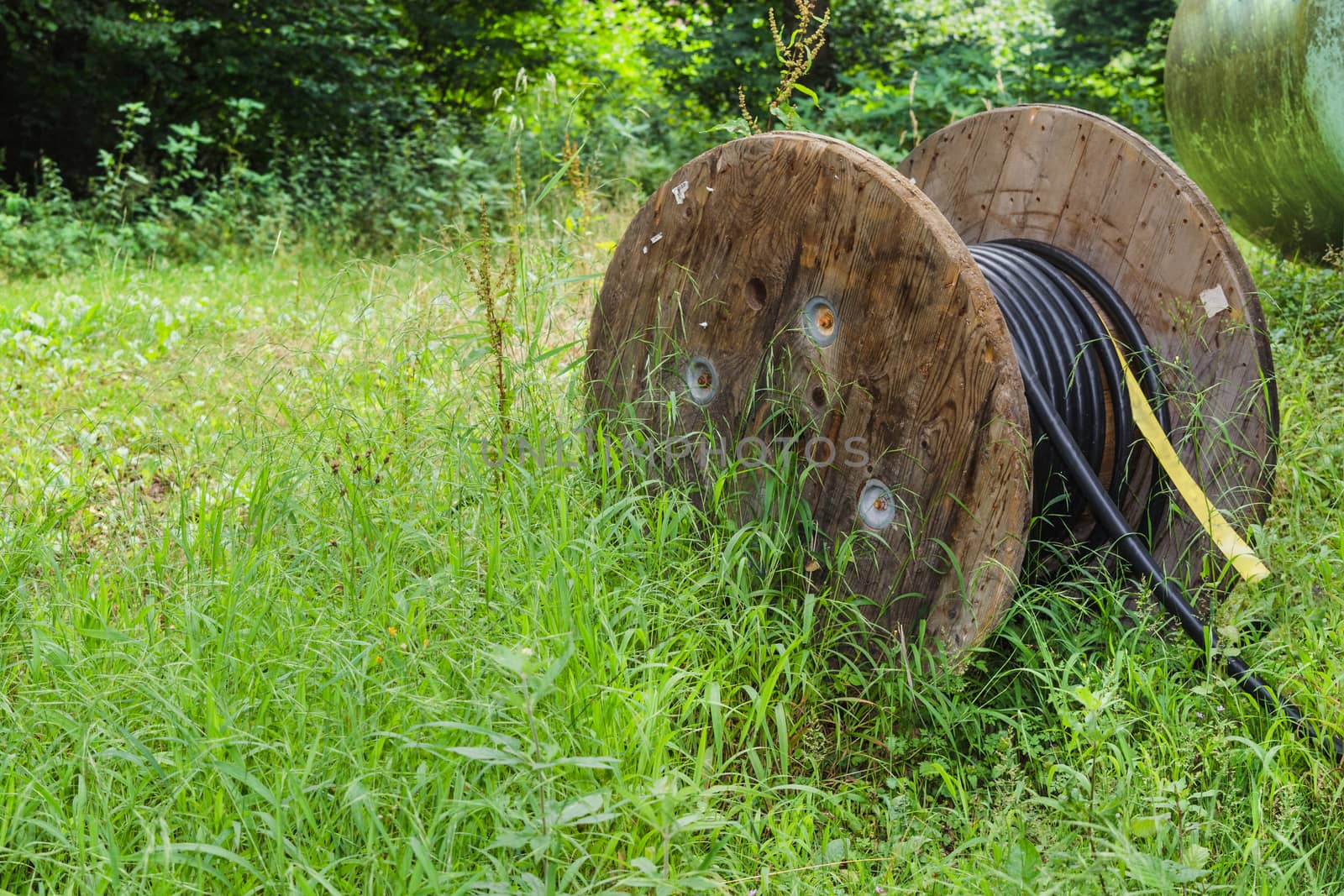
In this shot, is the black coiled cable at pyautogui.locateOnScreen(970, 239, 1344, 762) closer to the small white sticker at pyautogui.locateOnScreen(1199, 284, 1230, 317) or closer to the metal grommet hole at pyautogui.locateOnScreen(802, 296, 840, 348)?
the small white sticker at pyautogui.locateOnScreen(1199, 284, 1230, 317)

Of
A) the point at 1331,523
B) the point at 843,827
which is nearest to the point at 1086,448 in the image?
the point at 1331,523

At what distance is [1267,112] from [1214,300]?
2542mm

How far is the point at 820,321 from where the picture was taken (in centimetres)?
304

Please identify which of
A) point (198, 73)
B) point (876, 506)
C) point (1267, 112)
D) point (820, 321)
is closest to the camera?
point (876, 506)

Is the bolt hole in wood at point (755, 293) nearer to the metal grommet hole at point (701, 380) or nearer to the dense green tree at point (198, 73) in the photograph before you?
Answer: the metal grommet hole at point (701, 380)

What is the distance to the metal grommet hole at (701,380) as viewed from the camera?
335cm

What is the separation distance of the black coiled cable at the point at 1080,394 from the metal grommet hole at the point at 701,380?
33.9 inches

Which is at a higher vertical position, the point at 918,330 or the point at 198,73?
the point at 918,330

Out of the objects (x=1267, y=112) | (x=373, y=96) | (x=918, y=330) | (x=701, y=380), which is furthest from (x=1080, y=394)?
(x=373, y=96)

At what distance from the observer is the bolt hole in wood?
3221mm

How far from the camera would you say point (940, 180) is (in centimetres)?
398

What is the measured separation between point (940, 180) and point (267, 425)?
2638 mm

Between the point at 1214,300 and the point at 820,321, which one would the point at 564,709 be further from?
the point at 1214,300

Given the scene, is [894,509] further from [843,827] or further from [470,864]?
[470,864]
